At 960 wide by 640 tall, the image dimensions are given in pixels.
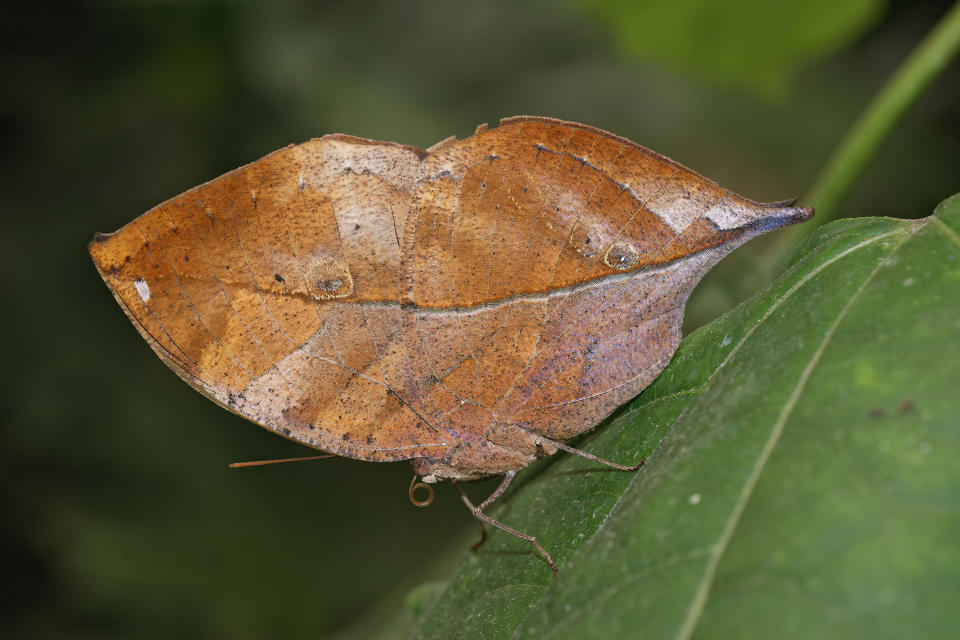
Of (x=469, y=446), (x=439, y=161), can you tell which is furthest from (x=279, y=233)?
(x=469, y=446)

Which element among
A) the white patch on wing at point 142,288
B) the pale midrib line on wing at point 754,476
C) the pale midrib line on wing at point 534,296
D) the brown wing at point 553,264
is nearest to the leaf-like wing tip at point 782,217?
the brown wing at point 553,264

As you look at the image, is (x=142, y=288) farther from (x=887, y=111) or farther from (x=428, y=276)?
(x=887, y=111)

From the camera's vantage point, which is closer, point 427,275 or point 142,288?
point 142,288

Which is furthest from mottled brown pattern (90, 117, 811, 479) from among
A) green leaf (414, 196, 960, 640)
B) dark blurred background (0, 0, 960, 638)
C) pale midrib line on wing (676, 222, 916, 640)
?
dark blurred background (0, 0, 960, 638)

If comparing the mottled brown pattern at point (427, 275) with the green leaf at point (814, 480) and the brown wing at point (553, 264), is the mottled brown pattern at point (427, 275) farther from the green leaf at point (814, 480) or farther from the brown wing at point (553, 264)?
the green leaf at point (814, 480)

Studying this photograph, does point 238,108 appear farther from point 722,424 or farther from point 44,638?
point 722,424

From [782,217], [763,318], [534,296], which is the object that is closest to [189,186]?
[534,296]
